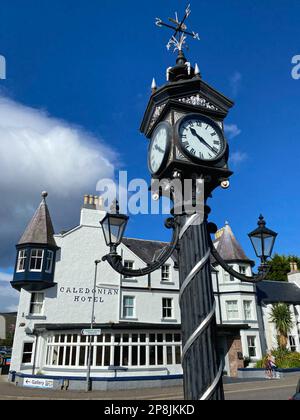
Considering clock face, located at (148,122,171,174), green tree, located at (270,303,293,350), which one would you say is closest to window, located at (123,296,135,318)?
green tree, located at (270,303,293,350)

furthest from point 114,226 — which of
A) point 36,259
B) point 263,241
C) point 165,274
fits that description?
point 165,274

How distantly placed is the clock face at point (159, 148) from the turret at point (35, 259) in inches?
757

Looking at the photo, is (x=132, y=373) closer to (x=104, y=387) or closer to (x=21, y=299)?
(x=104, y=387)

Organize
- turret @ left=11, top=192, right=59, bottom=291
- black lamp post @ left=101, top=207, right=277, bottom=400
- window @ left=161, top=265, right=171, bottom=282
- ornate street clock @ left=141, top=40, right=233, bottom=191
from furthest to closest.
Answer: window @ left=161, top=265, right=171, bottom=282 < turret @ left=11, top=192, right=59, bottom=291 < ornate street clock @ left=141, top=40, right=233, bottom=191 < black lamp post @ left=101, top=207, right=277, bottom=400

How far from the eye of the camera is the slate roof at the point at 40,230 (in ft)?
75.0

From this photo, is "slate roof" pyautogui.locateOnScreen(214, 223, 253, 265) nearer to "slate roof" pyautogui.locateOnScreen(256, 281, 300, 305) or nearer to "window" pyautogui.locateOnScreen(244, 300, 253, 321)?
"window" pyautogui.locateOnScreen(244, 300, 253, 321)

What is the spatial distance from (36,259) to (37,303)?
298 centimetres

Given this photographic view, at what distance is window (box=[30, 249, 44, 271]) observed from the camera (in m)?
22.1

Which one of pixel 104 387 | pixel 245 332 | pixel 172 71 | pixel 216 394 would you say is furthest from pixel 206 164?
pixel 245 332

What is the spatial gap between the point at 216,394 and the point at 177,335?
2024cm

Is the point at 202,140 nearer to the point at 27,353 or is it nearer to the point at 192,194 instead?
the point at 192,194

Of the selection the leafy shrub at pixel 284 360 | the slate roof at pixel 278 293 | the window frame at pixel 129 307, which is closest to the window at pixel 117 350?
the window frame at pixel 129 307

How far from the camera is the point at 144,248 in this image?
28641 mm

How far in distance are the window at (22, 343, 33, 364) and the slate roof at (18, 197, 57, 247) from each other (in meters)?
6.81
